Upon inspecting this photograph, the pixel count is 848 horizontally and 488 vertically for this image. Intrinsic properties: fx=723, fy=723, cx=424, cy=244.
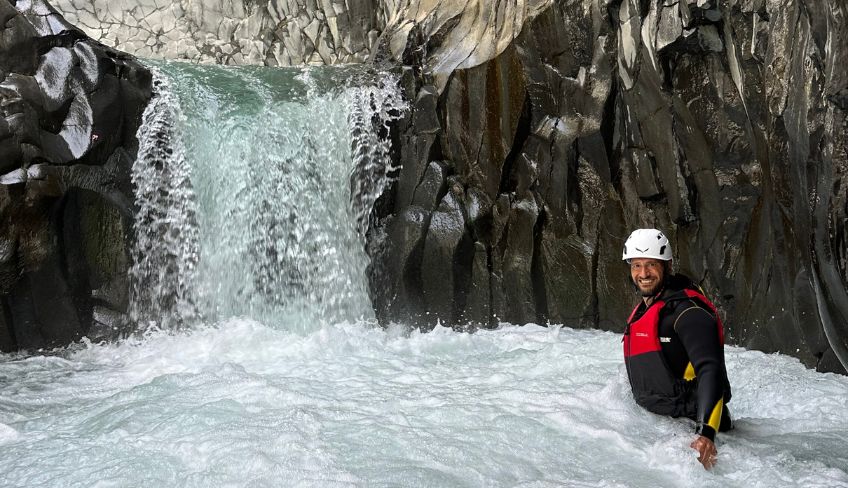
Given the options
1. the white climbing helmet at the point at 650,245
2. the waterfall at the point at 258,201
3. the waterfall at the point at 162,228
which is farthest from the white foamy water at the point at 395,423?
the waterfall at the point at 258,201

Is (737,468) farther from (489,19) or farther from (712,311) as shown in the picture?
(489,19)

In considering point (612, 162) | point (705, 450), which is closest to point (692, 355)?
point (705, 450)

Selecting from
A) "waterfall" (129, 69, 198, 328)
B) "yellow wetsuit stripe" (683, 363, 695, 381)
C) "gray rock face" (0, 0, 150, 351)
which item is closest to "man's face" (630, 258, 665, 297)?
"yellow wetsuit stripe" (683, 363, 695, 381)

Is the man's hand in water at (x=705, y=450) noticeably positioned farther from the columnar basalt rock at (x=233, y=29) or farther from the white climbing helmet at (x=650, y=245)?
the columnar basalt rock at (x=233, y=29)

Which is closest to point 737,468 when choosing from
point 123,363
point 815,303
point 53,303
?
point 815,303

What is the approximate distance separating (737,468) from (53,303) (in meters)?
6.07

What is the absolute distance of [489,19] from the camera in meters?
7.55

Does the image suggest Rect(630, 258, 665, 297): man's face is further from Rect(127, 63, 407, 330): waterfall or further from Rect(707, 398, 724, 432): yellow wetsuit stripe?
Rect(127, 63, 407, 330): waterfall

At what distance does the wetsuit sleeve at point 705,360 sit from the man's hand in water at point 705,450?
24 mm

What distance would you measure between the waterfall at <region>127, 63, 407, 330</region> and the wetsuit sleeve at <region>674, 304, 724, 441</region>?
4.79 m

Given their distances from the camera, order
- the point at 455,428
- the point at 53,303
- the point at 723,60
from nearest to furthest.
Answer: the point at 455,428, the point at 723,60, the point at 53,303

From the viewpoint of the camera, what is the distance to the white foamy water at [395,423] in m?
3.21

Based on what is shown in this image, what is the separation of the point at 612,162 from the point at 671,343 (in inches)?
148

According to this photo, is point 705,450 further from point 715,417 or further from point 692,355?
point 692,355
